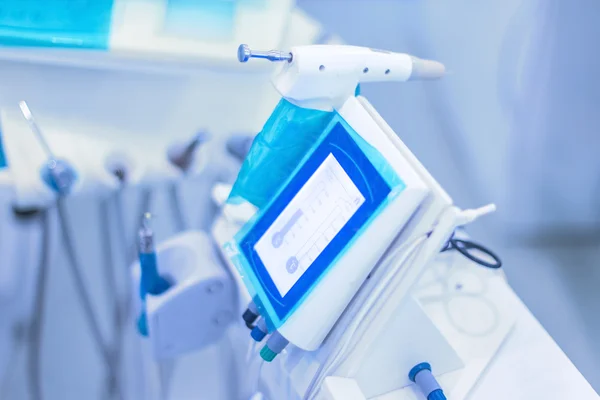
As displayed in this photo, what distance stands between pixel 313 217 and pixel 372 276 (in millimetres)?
95

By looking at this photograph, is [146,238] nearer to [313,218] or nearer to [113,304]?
[313,218]

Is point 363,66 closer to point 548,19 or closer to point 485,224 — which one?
point 548,19

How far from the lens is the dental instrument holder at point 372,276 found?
57cm

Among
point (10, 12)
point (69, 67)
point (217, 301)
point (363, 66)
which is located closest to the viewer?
point (363, 66)

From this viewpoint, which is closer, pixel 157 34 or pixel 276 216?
pixel 276 216

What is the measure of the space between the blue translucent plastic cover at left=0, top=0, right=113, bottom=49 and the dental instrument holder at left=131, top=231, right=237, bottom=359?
43cm

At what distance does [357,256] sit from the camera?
58 cm

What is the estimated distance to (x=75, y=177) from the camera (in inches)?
46.0

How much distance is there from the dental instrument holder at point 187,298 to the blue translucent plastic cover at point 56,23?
43 cm

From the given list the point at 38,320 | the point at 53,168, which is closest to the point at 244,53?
the point at 53,168

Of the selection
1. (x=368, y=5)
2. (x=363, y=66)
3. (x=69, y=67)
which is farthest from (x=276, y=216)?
(x=368, y=5)

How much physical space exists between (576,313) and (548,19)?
0.55 metres

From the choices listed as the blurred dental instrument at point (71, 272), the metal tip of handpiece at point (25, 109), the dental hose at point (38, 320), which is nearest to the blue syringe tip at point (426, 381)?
the blurred dental instrument at point (71, 272)

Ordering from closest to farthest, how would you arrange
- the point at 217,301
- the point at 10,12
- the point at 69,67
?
the point at 217,301 < the point at 10,12 < the point at 69,67
